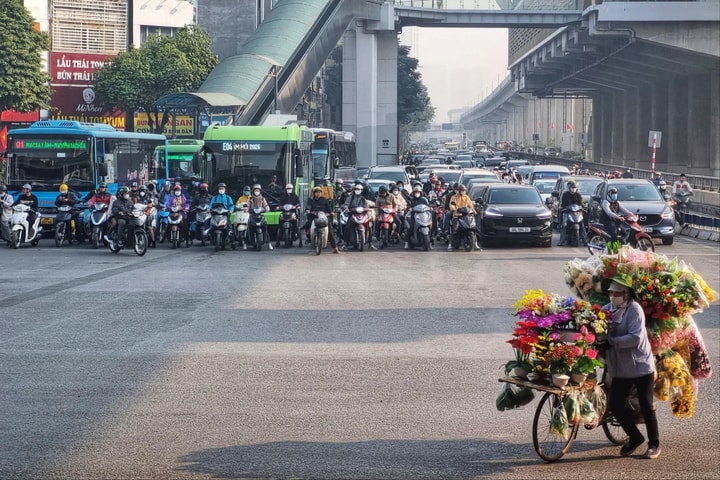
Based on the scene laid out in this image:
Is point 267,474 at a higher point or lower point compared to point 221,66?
lower

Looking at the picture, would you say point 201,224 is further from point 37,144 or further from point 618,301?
point 618,301

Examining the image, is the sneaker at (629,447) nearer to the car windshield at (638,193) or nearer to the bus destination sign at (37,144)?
the car windshield at (638,193)

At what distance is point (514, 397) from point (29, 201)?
73.4 feet

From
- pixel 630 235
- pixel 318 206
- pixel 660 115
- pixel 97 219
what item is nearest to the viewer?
pixel 630 235

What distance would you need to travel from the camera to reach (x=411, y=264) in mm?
24000

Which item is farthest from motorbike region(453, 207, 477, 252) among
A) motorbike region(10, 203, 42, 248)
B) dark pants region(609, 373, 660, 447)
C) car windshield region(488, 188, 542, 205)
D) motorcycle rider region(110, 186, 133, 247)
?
dark pants region(609, 373, 660, 447)

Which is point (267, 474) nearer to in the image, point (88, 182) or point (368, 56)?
point (88, 182)

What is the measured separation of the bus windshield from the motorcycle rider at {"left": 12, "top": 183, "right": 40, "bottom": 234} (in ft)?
6.32

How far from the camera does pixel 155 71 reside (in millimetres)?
75250

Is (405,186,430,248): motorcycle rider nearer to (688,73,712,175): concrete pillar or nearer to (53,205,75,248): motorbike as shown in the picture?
(53,205,75,248): motorbike

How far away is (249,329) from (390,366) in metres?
3.05

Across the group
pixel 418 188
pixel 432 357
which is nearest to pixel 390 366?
pixel 432 357

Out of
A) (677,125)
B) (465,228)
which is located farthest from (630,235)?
(677,125)

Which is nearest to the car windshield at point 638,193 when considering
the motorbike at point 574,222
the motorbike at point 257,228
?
the motorbike at point 574,222
